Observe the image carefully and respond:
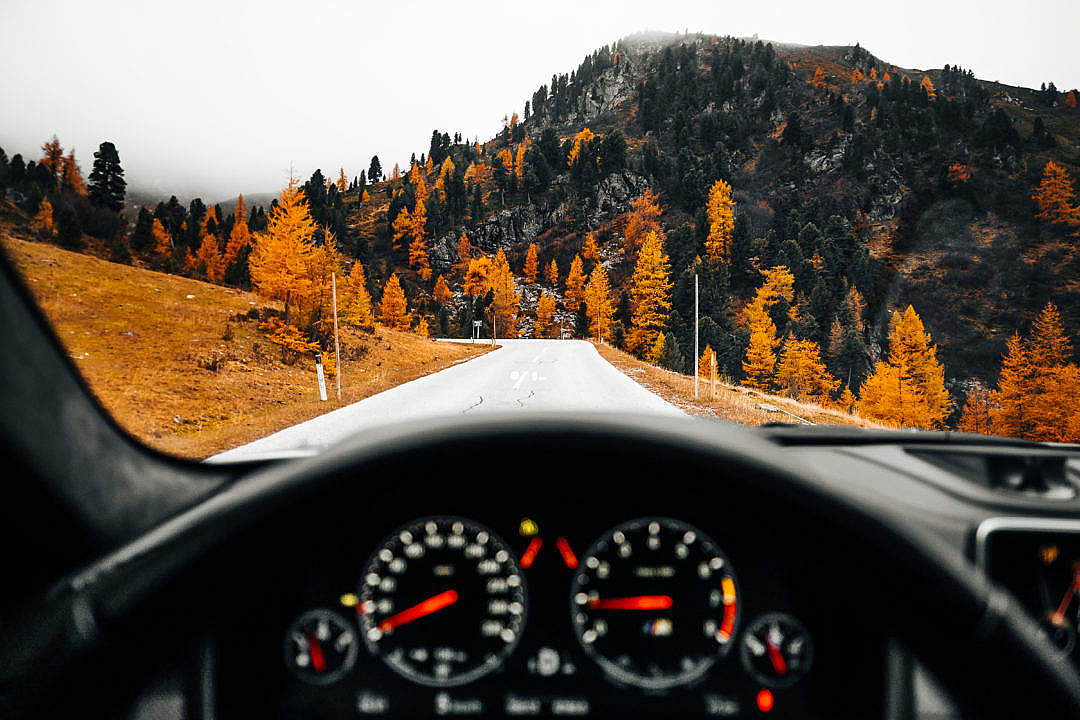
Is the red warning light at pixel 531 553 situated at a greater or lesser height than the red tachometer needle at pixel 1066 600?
greater

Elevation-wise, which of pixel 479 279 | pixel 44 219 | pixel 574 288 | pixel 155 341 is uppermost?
pixel 479 279

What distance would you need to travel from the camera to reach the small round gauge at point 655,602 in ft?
5.22

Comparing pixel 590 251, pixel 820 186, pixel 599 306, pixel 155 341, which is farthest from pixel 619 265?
pixel 155 341

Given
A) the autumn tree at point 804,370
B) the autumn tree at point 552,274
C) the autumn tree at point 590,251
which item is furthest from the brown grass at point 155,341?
the autumn tree at point 590,251

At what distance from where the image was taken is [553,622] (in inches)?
64.1

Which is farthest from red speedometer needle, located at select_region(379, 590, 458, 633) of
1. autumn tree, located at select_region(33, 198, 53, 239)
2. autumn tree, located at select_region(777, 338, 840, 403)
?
autumn tree, located at select_region(777, 338, 840, 403)

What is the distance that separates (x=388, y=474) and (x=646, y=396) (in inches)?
516

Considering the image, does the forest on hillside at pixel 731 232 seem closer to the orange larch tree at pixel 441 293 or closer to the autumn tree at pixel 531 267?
the orange larch tree at pixel 441 293

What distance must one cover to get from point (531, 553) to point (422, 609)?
34 centimetres

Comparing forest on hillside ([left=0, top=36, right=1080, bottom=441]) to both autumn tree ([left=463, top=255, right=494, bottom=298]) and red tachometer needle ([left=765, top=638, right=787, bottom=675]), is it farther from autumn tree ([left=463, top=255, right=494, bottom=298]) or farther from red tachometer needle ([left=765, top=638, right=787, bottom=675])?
red tachometer needle ([left=765, top=638, right=787, bottom=675])

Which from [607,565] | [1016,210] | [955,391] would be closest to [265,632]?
[607,565]

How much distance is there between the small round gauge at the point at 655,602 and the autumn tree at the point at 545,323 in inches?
2646

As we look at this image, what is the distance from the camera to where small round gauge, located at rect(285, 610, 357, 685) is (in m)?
1.58

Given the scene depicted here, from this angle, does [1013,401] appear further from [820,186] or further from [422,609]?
[820,186]
